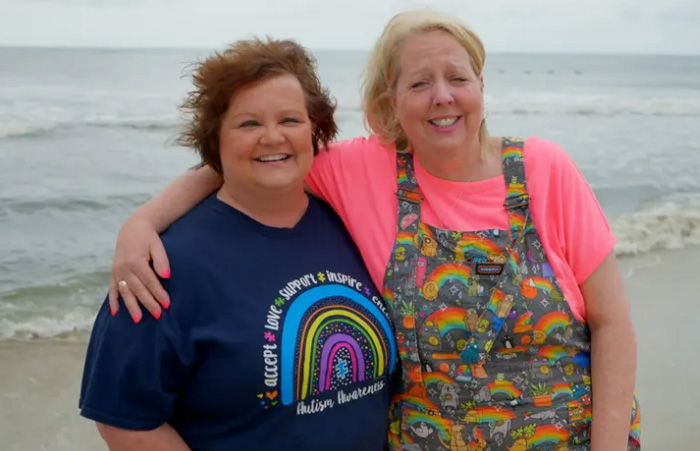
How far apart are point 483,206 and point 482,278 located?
0.79ft

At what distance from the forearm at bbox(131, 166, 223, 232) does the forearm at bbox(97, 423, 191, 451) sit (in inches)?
23.6

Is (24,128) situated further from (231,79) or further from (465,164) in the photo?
(465,164)

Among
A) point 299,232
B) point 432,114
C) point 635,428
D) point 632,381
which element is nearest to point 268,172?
point 299,232

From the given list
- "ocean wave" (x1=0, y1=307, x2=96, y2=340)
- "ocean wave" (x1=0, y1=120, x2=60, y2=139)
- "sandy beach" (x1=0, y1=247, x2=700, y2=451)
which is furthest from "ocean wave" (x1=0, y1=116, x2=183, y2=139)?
"sandy beach" (x1=0, y1=247, x2=700, y2=451)

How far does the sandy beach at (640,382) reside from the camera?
13.0 feet

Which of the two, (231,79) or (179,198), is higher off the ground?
(231,79)

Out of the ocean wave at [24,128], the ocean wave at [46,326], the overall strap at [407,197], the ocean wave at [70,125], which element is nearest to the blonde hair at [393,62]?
the overall strap at [407,197]

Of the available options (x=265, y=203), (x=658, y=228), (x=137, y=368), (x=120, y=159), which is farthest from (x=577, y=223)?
(x=120, y=159)

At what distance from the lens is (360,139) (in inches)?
102

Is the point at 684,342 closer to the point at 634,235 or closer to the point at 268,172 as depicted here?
the point at 634,235

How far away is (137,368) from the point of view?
6.14 ft

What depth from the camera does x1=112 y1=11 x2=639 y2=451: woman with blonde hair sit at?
2.19m

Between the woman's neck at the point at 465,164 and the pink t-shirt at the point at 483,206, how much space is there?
0.09 feet

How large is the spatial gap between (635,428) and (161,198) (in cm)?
175
